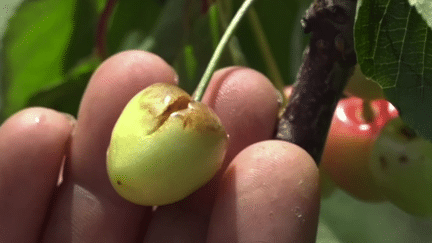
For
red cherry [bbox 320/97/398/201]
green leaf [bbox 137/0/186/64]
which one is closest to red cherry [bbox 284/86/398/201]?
red cherry [bbox 320/97/398/201]

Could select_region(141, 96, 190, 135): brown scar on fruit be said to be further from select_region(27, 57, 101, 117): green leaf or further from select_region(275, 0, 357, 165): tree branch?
select_region(27, 57, 101, 117): green leaf

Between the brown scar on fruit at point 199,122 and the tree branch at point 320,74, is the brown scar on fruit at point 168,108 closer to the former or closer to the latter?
the brown scar on fruit at point 199,122

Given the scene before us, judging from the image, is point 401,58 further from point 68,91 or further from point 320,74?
point 68,91

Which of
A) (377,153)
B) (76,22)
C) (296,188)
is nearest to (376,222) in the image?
(377,153)

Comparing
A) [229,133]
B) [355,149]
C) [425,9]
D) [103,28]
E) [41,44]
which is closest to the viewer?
[425,9]

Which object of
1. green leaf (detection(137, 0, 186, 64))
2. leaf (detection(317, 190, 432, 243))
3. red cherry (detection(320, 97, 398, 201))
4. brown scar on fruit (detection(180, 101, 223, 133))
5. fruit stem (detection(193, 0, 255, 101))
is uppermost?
fruit stem (detection(193, 0, 255, 101))

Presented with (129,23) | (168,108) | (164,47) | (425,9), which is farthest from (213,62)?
(129,23)

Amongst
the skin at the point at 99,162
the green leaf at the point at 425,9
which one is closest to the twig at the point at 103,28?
the skin at the point at 99,162
